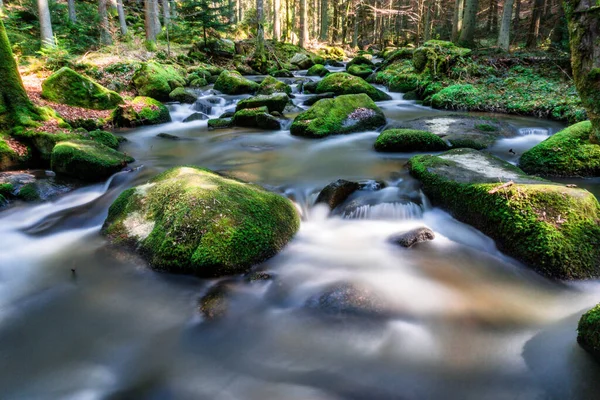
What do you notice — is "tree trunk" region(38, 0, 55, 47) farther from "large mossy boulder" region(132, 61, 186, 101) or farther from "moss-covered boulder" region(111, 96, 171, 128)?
"moss-covered boulder" region(111, 96, 171, 128)

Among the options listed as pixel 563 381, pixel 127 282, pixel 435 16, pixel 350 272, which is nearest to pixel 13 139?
pixel 127 282

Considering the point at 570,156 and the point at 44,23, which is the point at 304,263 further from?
the point at 44,23

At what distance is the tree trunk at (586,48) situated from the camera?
357cm

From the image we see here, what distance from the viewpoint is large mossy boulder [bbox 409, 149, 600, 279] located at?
3.71m

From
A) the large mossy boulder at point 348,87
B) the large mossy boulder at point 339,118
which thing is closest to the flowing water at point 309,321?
the large mossy boulder at point 339,118

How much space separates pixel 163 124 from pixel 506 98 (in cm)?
1060

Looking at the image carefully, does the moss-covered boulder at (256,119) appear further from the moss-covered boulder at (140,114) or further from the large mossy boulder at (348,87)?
the large mossy boulder at (348,87)

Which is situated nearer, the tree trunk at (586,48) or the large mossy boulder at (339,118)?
the tree trunk at (586,48)

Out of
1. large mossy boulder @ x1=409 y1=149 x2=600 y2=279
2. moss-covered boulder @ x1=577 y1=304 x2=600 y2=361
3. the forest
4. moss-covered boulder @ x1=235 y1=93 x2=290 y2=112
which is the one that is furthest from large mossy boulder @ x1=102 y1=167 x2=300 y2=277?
moss-covered boulder @ x1=235 y1=93 x2=290 y2=112

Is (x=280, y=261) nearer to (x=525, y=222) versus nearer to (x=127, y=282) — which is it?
A: (x=127, y=282)

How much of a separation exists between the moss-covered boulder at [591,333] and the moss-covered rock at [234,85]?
13.3 metres

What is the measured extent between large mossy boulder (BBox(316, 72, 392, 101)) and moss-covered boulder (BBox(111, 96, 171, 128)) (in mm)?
5785

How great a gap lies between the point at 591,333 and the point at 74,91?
12.0m

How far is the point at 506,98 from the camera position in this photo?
1159 cm
